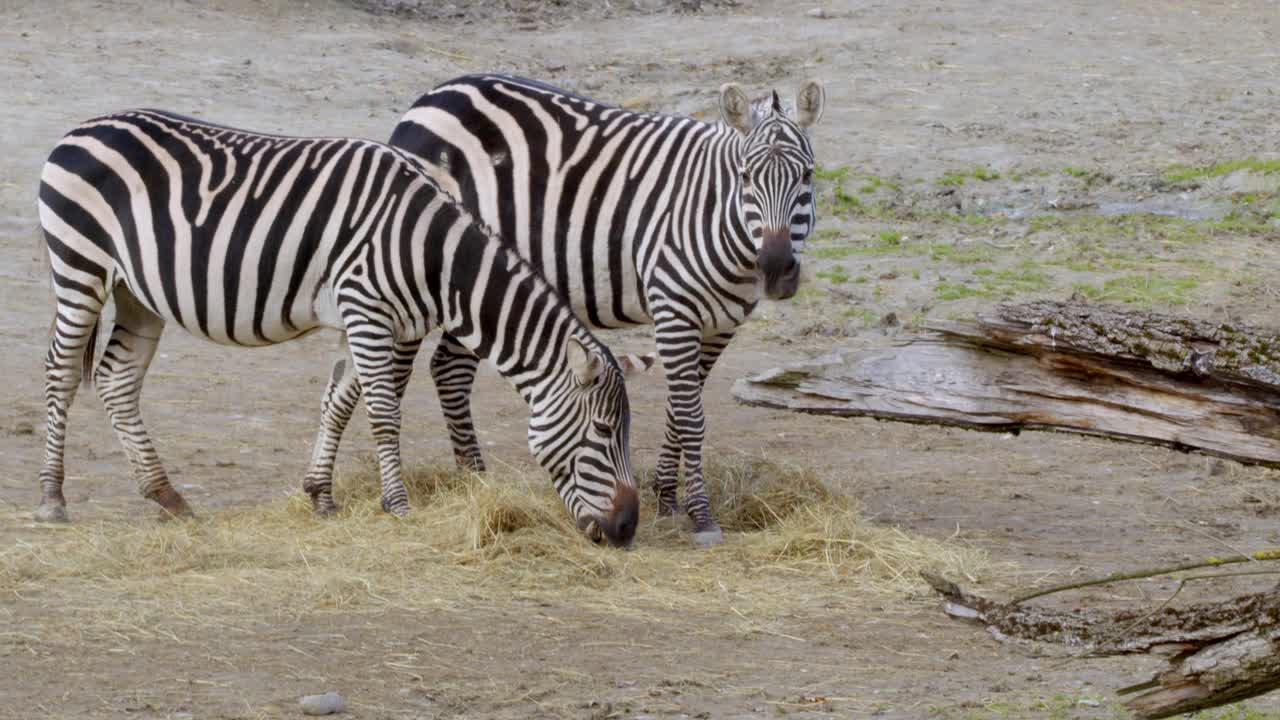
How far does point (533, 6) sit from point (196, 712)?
1682cm

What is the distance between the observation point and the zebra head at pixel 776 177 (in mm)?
6977

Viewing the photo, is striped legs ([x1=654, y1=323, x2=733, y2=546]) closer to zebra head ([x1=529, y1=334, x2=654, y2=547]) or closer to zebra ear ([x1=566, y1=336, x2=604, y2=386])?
zebra head ([x1=529, y1=334, x2=654, y2=547])

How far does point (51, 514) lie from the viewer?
7.39 metres

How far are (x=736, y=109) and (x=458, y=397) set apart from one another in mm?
2172

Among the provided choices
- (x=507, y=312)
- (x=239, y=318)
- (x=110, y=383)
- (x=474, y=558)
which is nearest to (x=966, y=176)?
(x=507, y=312)

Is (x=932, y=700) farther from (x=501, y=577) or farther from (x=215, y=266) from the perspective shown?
(x=215, y=266)

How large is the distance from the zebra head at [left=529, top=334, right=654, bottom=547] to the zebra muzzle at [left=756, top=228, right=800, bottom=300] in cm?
79

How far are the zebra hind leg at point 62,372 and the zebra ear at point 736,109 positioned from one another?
3117 mm

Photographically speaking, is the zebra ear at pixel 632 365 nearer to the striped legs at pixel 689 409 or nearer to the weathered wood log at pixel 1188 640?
the striped legs at pixel 689 409

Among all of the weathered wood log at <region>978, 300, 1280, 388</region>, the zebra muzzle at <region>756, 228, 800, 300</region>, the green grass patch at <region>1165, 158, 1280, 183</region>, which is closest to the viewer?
the weathered wood log at <region>978, 300, 1280, 388</region>

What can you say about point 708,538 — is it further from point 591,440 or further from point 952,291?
point 952,291

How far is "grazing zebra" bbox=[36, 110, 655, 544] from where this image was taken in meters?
7.07

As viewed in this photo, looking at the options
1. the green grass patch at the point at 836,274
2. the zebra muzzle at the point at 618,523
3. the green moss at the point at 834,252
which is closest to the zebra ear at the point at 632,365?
the zebra muzzle at the point at 618,523

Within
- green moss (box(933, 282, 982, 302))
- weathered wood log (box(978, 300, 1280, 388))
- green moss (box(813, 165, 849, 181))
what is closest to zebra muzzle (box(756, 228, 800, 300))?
weathered wood log (box(978, 300, 1280, 388))
